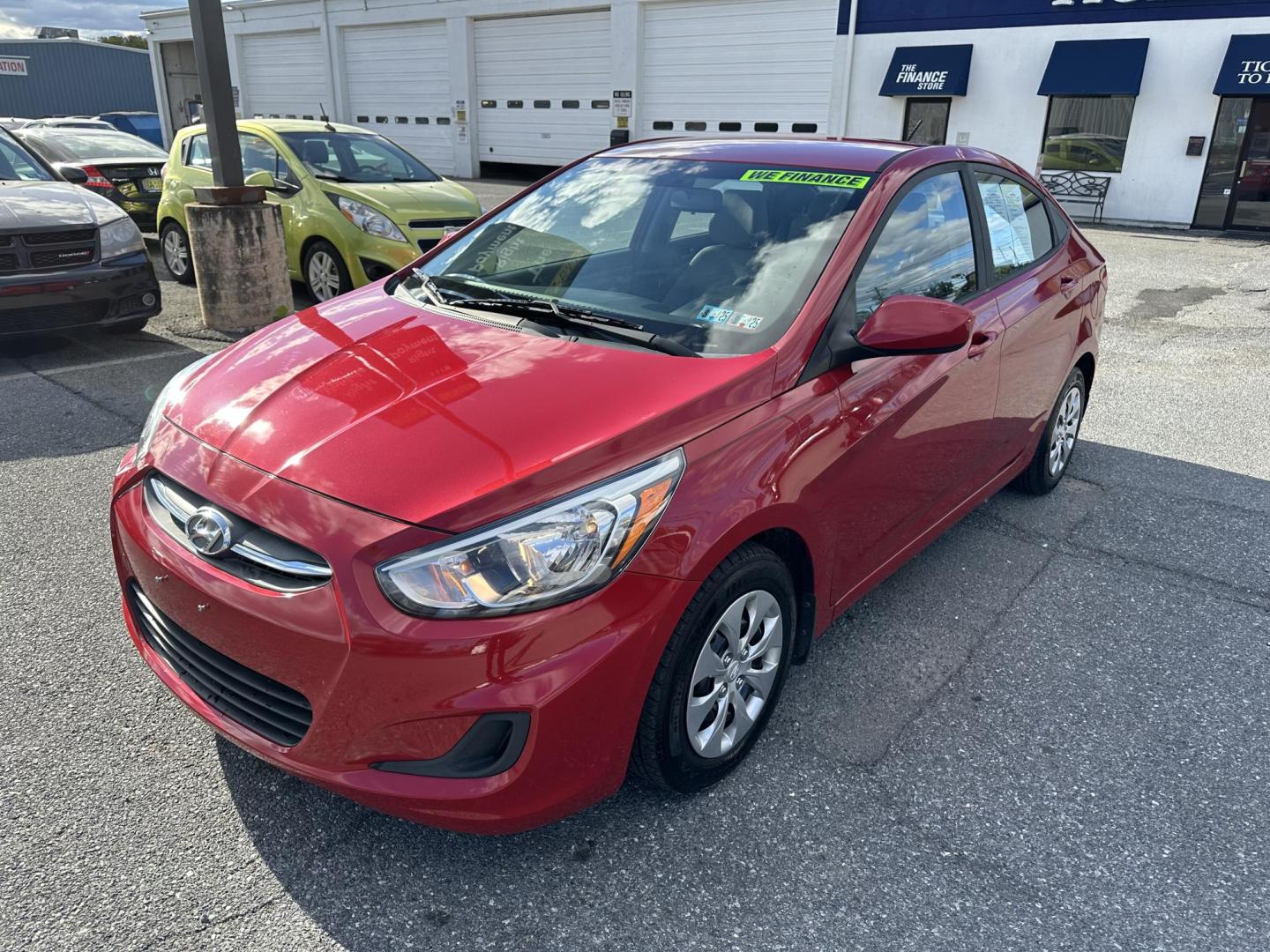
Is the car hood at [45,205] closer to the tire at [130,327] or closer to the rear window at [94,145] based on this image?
the tire at [130,327]

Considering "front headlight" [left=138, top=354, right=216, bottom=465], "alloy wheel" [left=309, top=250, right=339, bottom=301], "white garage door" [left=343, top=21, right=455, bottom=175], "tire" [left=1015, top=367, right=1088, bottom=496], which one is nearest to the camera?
"front headlight" [left=138, top=354, right=216, bottom=465]

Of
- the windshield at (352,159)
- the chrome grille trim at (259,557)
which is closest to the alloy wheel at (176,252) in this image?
the windshield at (352,159)

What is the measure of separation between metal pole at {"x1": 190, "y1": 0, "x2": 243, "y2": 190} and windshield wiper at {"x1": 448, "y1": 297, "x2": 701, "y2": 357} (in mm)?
5275

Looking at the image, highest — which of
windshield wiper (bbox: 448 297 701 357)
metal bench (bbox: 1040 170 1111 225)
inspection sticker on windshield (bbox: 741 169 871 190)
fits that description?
inspection sticker on windshield (bbox: 741 169 871 190)

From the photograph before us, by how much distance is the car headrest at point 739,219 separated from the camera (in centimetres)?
305

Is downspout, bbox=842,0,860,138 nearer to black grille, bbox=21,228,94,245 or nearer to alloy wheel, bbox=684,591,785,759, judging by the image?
black grille, bbox=21,228,94,245

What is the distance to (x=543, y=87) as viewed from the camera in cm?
2495

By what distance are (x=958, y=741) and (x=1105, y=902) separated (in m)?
0.66

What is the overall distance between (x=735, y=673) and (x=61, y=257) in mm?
6114

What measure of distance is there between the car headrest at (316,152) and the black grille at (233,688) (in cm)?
680

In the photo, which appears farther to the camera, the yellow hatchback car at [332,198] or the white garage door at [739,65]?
the white garage door at [739,65]

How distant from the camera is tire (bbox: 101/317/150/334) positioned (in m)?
7.00

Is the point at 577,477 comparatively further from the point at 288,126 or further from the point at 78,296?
the point at 288,126

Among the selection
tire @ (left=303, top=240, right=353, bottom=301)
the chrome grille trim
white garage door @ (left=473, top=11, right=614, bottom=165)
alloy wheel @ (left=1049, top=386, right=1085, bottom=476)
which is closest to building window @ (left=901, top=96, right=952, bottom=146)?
white garage door @ (left=473, top=11, right=614, bottom=165)
